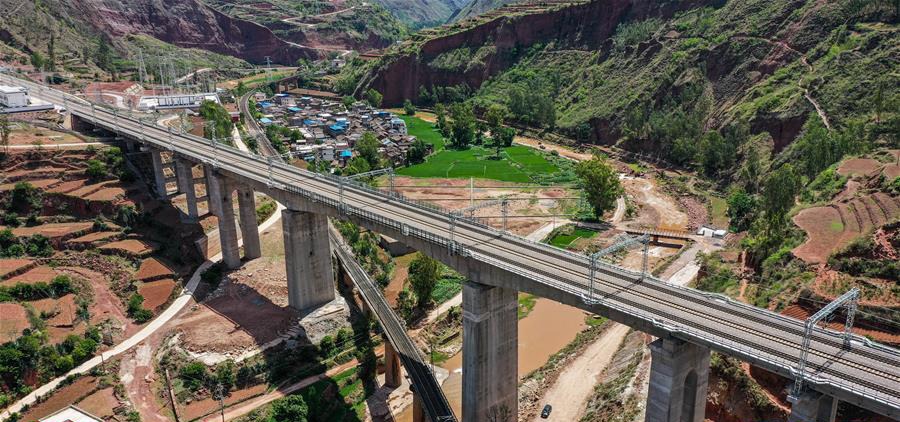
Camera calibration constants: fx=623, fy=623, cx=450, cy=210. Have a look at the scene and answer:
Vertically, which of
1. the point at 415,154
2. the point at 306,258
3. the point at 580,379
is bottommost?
the point at 580,379

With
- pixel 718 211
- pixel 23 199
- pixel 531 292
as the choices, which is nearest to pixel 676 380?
pixel 531 292

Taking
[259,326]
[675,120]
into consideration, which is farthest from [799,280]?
[675,120]

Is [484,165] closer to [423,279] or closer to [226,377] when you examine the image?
[423,279]

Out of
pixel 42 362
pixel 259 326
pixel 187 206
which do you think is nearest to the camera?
pixel 42 362

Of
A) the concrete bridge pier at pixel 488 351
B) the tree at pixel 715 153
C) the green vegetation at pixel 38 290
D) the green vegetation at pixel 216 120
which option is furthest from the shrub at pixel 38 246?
the tree at pixel 715 153

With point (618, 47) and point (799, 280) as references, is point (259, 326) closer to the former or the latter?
point (799, 280)

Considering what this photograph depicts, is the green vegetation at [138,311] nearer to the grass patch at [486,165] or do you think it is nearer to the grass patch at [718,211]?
the grass patch at [486,165]
